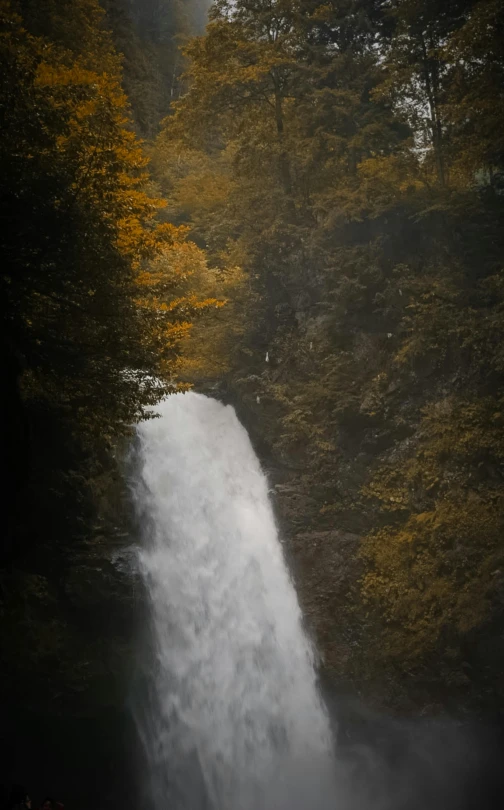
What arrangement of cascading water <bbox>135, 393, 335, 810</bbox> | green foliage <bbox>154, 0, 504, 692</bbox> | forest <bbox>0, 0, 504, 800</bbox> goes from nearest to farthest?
1. forest <bbox>0, 0, 504, 800</bbox>
2. cascading water <bbox>135, 393, 335, 810</bbox>
3. green foliage <bbox>154, 0, 504, 692</bbox>

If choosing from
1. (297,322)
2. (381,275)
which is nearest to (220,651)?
(297,322)

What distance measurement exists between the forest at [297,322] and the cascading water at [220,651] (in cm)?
72

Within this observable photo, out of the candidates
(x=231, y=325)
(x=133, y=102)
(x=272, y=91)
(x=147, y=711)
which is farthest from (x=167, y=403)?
(x=133, y=102)

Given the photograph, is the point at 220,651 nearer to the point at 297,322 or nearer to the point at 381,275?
the point at 297,322

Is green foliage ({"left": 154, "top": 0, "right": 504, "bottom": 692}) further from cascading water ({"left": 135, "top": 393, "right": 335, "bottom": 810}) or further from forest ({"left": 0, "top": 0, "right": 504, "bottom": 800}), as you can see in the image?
cascading water ({"left": 135, "top": 393, "right": 335, "bottom": 810})

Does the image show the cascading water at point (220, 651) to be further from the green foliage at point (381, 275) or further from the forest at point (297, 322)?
the green foliage at point (381, 275)

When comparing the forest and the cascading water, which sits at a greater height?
the forest

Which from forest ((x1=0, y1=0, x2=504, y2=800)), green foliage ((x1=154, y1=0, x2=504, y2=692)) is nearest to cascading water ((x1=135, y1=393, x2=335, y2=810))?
forest ((x1=0, y1=0, x2=504, y2=800))

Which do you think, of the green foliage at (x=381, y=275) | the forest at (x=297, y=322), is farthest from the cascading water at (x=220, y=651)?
the green foliage at (x=381, y=275)

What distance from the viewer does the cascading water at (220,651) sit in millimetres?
9219

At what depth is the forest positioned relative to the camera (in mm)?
7184

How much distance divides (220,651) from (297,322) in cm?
885

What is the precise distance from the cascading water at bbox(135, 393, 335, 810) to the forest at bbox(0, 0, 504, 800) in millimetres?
722

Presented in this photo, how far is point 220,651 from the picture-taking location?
1016 centimetres
